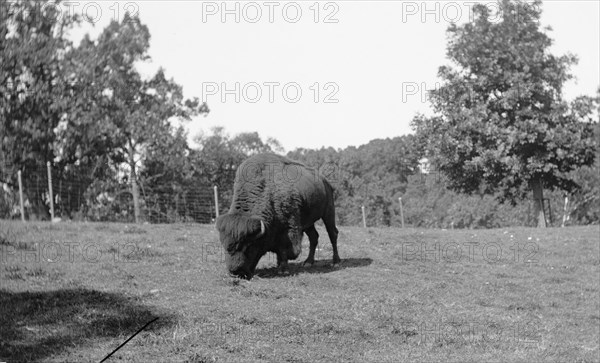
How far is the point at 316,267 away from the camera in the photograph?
18.5 m

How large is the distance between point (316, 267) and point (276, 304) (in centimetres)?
446

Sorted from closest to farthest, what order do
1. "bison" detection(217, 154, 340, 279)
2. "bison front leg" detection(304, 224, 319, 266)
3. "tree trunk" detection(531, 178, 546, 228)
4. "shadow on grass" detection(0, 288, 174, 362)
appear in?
"shadow on grass" detection(0, 288, 174, 362), "bison" detection(217, 154, 340, 279), "bison front leg" detection(304, 224, 319, 266), "tree trunk" detection(531, 178, 546, 228)

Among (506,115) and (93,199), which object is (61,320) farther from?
(506,115)

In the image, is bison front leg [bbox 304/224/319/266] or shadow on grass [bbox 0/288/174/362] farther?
bison front leg [bbox 304/224/319/266]

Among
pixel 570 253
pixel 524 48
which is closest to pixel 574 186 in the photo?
pixel 524 48

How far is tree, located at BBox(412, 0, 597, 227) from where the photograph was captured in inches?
1499

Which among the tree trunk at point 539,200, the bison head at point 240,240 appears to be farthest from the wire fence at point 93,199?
the tree trunk at point 539,200

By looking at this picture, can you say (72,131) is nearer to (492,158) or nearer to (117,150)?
(117,150)

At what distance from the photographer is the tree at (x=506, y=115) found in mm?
38062

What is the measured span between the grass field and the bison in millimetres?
579

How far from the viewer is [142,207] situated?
3888 cm

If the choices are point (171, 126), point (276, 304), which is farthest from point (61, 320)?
point (171, 126)

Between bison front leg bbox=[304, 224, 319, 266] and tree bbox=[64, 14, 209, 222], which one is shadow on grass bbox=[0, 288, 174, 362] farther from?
tree bbox=[64, 14, 209, 222]

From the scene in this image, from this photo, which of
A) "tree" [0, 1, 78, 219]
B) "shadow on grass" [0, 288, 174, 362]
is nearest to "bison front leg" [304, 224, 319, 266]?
"shadow on grass" [0, 288, 174, 362]
